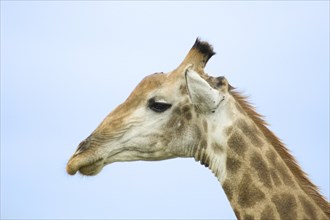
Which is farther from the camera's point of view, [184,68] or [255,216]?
[184,68]

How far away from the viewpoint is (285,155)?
13516 mm

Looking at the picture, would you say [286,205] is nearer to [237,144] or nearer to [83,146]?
[237,144]

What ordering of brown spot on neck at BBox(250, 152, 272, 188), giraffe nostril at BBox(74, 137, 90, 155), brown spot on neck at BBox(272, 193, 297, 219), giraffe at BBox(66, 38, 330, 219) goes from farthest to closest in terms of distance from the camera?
giraffe nostril at BBox(74, 137, 90, 155), brown spot on neck at BBox(250, 152, 272, 188), giraffe at BBox(66, 38, 330, 219), brown spot on neck at BBox(272, 193, 297, 219)

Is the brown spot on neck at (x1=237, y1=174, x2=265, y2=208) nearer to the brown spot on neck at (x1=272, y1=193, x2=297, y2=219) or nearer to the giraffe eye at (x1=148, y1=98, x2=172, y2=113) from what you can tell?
the brown spot on neck at (x1=272, y1=193, x2=297, y2=219)

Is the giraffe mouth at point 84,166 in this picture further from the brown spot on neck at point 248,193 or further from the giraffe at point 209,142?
the brown spot on neck at point 248,193

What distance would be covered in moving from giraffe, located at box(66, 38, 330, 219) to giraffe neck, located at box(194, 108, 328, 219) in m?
0.01

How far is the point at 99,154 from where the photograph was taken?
13.8 metres

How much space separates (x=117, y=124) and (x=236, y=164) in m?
1.87

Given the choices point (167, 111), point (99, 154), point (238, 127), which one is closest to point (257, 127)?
point (238, 127)

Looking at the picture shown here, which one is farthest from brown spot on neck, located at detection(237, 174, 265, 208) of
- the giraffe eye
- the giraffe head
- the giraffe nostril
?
the giraffe nostril

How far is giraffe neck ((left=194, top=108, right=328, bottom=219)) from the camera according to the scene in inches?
510

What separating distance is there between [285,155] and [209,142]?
1.10m

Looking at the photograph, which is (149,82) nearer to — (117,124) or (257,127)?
(117,124)

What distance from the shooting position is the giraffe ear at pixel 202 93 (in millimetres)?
13352
